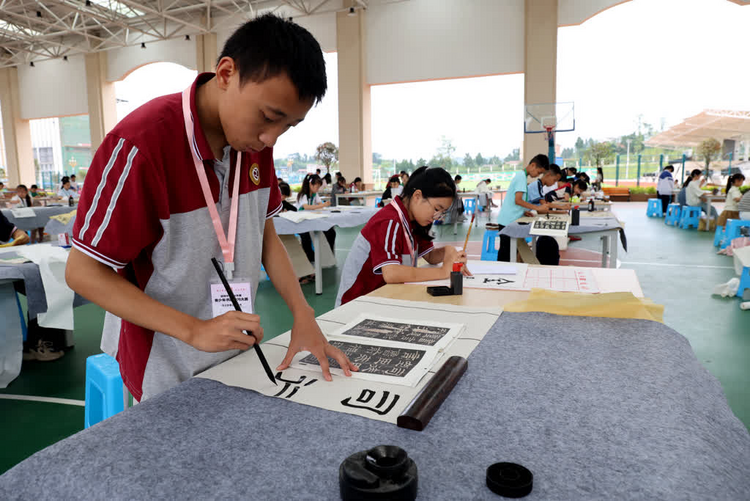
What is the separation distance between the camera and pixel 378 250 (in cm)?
180

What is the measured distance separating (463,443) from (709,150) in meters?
17.0

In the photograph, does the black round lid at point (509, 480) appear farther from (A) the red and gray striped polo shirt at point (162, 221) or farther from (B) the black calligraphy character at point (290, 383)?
(A) the red and gray striped polo shirt at point (162, 221)

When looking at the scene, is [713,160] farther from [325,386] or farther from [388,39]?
[325,386]

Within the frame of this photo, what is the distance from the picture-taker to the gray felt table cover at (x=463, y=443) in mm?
542

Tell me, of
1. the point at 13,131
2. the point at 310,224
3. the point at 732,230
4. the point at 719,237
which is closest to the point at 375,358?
the point at 310,224

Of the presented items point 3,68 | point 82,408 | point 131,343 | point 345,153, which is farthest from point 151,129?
point 3,68

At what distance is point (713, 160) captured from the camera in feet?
48.0

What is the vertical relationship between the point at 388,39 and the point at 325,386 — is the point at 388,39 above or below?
above

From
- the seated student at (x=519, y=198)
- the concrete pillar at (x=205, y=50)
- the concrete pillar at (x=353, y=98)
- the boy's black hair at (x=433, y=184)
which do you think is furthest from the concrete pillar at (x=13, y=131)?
the boy's black hair at (x=433, y=184)

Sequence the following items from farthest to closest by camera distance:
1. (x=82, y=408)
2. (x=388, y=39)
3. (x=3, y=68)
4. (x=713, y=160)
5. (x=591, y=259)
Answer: (x=3, y=68) → (x=713, y=160) → (x=388, y=39) → (x=591, y=259) → (x=82, y=408)

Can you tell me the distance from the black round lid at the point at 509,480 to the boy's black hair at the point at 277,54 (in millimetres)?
603

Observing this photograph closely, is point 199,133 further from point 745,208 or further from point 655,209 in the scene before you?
point 655,209

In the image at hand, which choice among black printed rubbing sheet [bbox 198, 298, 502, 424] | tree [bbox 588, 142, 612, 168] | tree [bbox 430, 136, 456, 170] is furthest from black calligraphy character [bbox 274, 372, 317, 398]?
tree [bbox 588, 142, 612, 168]

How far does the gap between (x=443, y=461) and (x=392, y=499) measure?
0.11m
